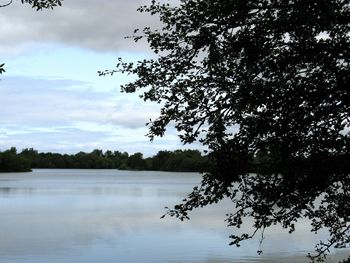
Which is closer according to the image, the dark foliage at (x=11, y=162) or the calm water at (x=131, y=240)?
the calm water at (x=131, y=240)

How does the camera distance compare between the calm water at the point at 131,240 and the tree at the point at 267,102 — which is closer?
the tree at the point at 267,102

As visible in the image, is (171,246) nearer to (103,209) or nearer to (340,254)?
(340,254)

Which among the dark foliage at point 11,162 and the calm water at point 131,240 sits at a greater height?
the dark foliage at point 11,162

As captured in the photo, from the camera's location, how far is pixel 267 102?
4.59 meters

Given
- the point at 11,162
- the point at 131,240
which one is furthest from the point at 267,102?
the point at 11,162

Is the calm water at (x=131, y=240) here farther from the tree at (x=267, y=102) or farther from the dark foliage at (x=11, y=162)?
the dark foliage at (x=11, y=162)

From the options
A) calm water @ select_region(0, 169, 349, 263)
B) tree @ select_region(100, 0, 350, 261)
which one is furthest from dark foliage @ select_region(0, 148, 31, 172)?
tree @ select_region(100, 0, 350, 261)

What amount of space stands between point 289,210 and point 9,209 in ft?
91.5

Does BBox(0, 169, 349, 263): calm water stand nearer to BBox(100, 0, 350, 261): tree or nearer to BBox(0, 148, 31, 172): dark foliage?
BBox(100, 0, 350, 261): tree

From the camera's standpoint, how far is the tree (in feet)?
15.5

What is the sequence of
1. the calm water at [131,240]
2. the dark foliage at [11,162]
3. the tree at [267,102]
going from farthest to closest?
the dark foliage at [11,162], the calm water at [131,240], the tree at [267,102]

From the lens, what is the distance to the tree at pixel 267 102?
4734mm

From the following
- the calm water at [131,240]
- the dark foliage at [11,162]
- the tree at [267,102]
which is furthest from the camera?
the dark foliage at [11,162]

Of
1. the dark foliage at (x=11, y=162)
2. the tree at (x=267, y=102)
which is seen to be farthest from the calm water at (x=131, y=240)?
the dark foliage at (x=11, y=162)
